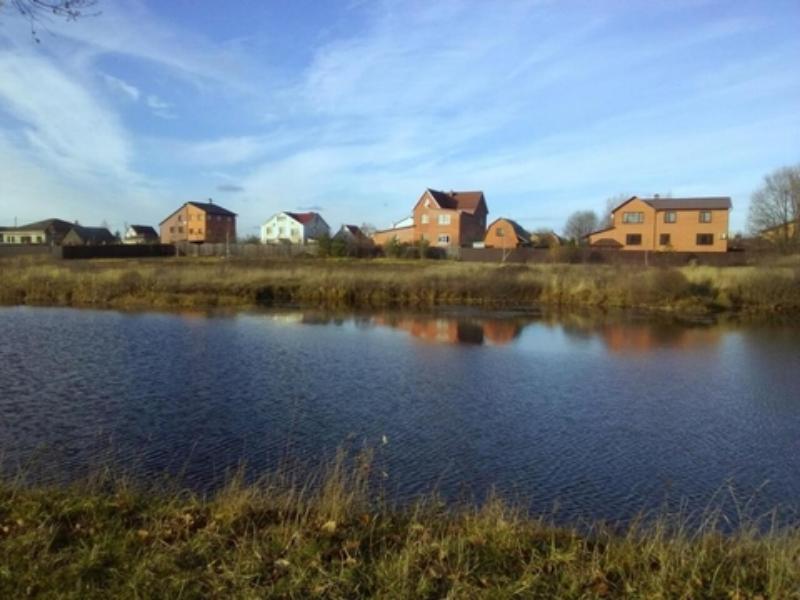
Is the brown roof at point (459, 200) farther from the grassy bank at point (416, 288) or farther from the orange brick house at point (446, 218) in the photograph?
the grassy bank at point (416, 288)

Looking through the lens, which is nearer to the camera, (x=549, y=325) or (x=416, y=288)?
(x=549, y=325)

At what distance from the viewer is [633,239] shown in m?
69.2

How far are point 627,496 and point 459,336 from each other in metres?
16.3

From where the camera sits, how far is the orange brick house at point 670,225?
6631 cm

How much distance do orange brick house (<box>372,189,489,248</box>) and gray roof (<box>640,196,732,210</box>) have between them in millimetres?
19121

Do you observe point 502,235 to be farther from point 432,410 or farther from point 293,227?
point 432,410

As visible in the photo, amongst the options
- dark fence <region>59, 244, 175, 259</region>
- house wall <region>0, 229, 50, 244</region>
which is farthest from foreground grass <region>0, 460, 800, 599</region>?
house wall <region>0, 229, 50, 244</region>

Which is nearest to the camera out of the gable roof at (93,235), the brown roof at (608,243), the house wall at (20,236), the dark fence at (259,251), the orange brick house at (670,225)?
the dark fence at (259,251)

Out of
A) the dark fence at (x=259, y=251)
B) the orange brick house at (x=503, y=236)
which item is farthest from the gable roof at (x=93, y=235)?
the orange brick house at (x=503, y=236)

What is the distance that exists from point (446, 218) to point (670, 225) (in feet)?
76.2

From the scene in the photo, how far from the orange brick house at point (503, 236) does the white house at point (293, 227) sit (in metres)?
32.1

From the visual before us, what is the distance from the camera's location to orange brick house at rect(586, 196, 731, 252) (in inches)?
2611

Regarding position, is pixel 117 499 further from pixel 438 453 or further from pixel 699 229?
pixel 699 229

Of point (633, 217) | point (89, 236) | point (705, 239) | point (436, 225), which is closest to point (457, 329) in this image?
point (633, 217)
